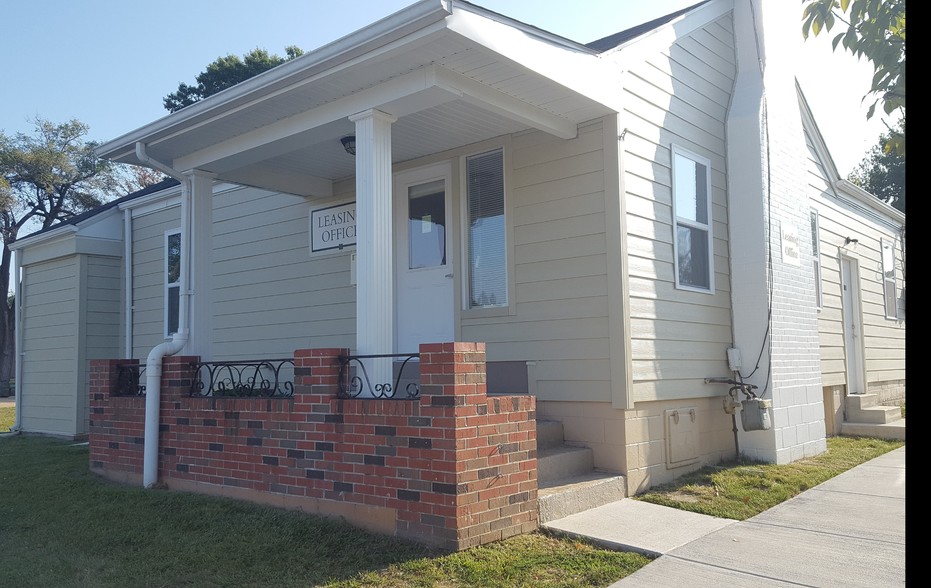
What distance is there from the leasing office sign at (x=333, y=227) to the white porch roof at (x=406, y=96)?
88 centimetres

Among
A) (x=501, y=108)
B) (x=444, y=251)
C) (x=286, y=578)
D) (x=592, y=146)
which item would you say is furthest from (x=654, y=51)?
(x=286, y=578)

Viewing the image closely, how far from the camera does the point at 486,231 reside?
7.14 m

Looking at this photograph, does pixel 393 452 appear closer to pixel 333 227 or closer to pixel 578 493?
pixel 578 493

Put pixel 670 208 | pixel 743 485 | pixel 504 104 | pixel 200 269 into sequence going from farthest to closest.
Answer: pixel 200 269 < pixel 670 208 < pixel 743 485 < pixel 504 104

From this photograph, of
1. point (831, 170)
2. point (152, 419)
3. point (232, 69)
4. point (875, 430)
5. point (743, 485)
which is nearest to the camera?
point (743, 485)

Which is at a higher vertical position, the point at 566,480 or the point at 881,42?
the point at 881,42

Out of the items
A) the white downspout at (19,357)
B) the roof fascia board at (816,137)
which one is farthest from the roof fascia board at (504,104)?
the white downspout at (19,357)

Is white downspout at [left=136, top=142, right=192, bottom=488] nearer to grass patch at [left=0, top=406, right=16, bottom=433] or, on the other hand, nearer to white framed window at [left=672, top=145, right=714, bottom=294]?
white framed window at [left=672, top=145, right=714, bottom=294]

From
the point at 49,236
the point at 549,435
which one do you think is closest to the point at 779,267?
the point at 549,435

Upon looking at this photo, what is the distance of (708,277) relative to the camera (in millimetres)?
7625

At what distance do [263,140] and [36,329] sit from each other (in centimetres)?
803

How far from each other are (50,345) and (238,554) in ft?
29.5

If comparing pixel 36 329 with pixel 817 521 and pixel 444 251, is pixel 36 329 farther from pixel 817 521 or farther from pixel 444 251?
pixel 817 521

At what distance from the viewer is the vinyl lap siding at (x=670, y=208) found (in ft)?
21.4
